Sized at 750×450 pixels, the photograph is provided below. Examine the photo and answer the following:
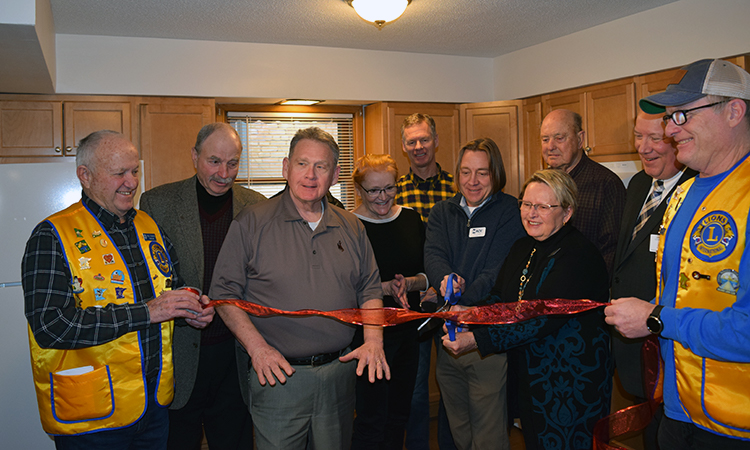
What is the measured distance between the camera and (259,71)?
15.5 feet

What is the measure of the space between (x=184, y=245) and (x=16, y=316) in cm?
186

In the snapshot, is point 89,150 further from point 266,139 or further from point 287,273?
point 266,139

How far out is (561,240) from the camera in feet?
7.34

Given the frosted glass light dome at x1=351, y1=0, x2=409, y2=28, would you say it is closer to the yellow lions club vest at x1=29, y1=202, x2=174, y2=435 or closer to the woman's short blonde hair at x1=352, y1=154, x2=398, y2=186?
the woman's short blonde hair at x1=352, y1=154, x2=398, y2=186

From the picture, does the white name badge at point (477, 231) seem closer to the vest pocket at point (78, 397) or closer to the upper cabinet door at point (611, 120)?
the vest pocket at point (78, 397)

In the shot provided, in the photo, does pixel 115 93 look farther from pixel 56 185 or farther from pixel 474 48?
pixel 474 48

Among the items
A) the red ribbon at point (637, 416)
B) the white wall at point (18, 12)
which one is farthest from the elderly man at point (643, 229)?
the white wall at point (18, 12)

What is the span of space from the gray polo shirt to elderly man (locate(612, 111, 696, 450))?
1332 mm

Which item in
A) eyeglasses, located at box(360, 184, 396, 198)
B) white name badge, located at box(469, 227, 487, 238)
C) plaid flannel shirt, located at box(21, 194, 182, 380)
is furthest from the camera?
eyeglasses, located at box(360, 184, 396, 198)

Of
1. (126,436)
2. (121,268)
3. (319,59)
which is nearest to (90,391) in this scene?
(126,436)

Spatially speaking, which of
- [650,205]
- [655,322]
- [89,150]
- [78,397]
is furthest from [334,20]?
[655,322]

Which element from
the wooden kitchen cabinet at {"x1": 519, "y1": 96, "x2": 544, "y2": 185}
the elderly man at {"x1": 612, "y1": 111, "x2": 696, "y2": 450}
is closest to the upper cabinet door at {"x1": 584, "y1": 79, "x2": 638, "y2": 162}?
the wooden kitchen cabinet at {"x1": 519, "y1": 96, "x2": 544, "y2": 185}

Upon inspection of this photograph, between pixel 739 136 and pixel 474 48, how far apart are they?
12.5ft

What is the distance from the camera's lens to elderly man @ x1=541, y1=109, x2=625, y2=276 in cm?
284
